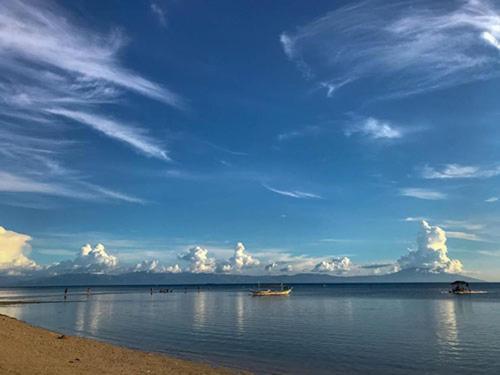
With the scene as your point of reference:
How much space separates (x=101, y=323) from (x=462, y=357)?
145ft

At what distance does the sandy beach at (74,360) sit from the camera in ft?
79.2

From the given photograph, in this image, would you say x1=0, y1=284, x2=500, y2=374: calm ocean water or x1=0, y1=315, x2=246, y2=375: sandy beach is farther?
x1=0, y1=284, x2=500, y2=374: calm ocean water

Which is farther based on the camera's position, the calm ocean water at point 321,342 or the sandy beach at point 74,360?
the calm ocean water at point 321,342

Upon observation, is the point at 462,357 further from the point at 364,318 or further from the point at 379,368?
the point at 364,318

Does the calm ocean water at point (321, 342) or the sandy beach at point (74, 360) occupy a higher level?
the sandy beach at point (74, 360)

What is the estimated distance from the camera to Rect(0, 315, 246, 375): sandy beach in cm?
2414

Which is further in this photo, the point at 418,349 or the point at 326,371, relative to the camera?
the point at 418,349

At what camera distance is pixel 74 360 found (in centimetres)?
2783

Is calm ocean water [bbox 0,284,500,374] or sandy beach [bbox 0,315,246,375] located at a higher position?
sandy beach [bbox 0,315,246,375]

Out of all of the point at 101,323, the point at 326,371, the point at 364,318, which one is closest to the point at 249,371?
the point at 326,371

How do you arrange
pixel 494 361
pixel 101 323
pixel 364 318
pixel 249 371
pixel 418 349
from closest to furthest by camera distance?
pixel 249 371 < pixel 494 361 < pixel 418 349 < pixel 101 323 < pixel 364 318

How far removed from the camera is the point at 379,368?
3091cm

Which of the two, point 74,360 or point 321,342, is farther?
point 321,342

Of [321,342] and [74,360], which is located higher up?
[74,360]
